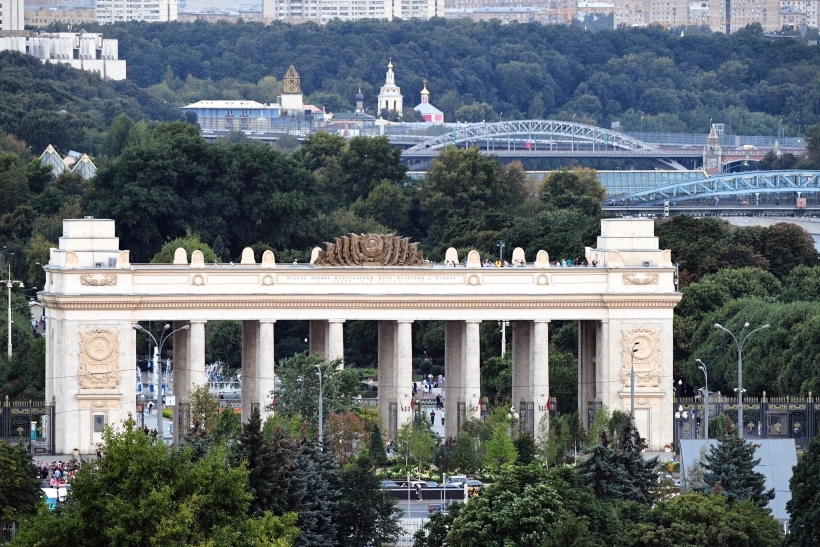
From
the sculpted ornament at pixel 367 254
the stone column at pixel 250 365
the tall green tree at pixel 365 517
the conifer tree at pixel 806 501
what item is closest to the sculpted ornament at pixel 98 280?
the stone column at pixel 250 365

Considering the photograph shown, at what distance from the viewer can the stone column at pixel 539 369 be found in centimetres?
10531

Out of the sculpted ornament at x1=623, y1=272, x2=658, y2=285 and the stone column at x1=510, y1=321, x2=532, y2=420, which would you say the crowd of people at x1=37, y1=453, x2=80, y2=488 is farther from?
the sculpted ornament at x1=623, y1=272, x2=658, y2=285

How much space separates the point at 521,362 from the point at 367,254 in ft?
22.0

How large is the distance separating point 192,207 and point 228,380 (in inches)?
905

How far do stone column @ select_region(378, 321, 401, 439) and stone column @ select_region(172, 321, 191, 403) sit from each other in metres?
6.30

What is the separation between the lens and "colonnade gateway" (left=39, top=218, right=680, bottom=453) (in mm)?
103062

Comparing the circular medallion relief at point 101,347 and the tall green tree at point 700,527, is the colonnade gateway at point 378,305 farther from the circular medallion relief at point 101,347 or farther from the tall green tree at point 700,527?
the tall green tree at point 700,527

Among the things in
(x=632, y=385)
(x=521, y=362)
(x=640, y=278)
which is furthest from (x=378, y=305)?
(x=632, y=385)

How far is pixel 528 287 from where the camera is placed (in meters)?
105

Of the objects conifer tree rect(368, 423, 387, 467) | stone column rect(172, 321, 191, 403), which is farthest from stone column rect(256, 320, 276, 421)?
conifer tree rect(368, 423, 387, 467)

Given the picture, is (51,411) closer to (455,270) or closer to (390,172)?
(455,270)

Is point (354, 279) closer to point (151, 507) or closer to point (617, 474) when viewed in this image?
point (617, 474)

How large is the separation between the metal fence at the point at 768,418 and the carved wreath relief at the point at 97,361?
17.8 m

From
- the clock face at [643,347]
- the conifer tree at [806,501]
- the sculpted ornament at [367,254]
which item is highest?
the sculpted ornament at [367,254]
